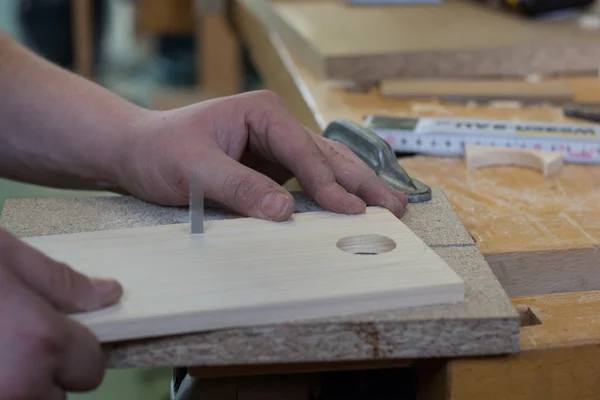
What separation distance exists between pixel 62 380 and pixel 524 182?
2.61ft

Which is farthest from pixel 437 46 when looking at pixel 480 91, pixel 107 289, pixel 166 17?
pixel 166 17

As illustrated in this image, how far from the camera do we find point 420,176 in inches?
50.2

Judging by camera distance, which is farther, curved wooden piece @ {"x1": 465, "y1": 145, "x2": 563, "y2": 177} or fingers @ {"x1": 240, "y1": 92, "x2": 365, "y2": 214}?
curved wooden piece @ {"x1": 465, "y1": 145, "x2": 563, "y2": 177}

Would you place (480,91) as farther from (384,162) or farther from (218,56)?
(218,56)

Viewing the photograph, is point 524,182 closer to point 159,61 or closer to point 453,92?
point 453,92

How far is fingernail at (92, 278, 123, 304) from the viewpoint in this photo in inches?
29.3

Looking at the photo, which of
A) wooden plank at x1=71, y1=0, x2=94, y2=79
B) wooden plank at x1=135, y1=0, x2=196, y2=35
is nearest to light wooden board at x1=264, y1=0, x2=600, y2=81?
wooden plank at x1=135, y1=0, x2=196, y2=35

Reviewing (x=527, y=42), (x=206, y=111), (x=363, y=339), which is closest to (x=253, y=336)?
(x=363, y=339)

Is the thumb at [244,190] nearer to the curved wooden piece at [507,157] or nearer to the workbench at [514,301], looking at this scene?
the workbench at [514,301]

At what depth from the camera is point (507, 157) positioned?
1324 millimetres

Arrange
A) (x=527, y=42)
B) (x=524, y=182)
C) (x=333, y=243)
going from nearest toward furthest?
1. (x=333, y=243)
2. (x=524, y=182)
3. (x=527, y=42)

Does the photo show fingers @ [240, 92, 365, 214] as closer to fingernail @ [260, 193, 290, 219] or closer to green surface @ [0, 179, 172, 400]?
fingernail @ [260, 193, 290, 219]

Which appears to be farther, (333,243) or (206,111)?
(206,111)

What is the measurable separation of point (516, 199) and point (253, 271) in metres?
0.52
